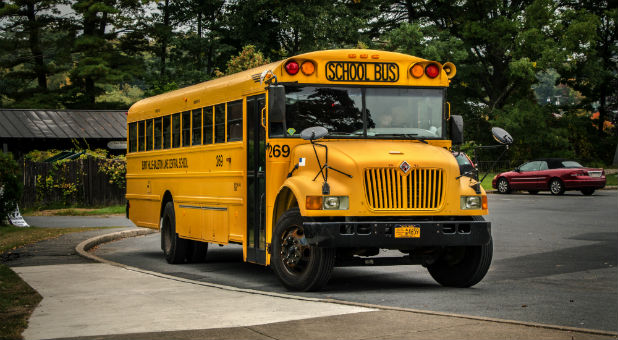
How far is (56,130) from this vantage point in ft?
145

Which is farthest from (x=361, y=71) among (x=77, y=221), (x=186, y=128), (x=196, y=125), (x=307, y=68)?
(x=77, y=221)

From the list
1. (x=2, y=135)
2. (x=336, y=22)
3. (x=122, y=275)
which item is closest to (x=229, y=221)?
(x=122, y=275)

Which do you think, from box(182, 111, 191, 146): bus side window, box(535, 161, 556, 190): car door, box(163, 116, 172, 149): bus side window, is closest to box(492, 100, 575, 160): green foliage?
box(535, 161, 556, 190): car door

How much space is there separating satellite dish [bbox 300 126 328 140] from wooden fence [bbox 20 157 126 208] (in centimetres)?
2461

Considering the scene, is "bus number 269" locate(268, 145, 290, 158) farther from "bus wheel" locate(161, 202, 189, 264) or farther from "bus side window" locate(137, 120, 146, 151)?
"bus side window" locate(137, 120, 146, 151)

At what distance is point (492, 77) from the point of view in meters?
62.0

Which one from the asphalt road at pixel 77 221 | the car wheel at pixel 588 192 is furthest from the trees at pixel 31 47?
the car wheel at pixel 588 192

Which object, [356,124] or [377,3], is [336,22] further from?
[356,124]

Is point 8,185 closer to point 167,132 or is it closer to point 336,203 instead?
point 167,132

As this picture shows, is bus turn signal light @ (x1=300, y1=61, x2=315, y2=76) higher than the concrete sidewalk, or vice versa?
bus turn signal light @ (x1=300, y1=61, x2=315, y2=76)

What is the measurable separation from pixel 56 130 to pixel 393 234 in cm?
3534

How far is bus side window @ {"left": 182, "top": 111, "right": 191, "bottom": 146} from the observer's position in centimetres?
1612

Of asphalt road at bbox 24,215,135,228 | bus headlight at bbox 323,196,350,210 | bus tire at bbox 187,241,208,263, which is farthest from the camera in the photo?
asphalt road at bbox 24,215,135,228

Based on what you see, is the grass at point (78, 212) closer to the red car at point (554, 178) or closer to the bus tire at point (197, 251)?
the red car at point (554, 178)
